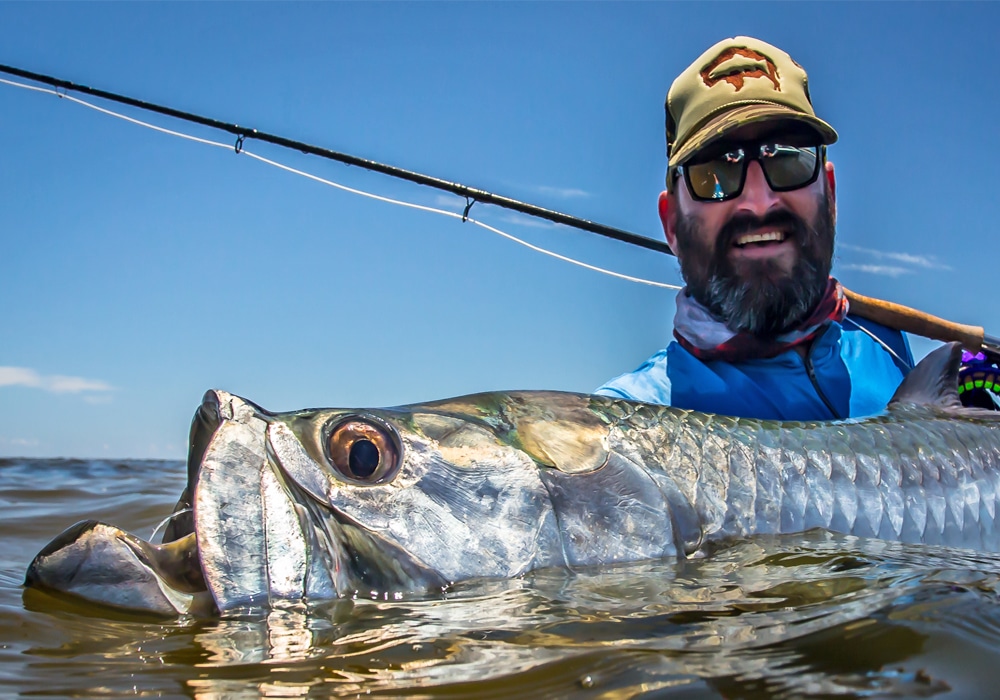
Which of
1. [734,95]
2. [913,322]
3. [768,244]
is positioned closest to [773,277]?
[768,244]

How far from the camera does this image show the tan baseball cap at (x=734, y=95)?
13.0ft

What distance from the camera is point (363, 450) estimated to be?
2.21 meters

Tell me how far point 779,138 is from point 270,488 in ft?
9.99

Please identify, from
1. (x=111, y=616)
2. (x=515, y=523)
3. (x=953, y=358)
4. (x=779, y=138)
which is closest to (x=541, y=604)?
(x=515, y=523)

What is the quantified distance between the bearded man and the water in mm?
1659

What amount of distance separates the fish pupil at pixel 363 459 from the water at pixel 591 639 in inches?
13.1

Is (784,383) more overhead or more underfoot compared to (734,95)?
more underfoot

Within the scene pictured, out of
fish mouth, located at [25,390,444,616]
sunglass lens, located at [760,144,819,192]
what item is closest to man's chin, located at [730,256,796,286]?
sunglass lens, located at [760,144,819,192]

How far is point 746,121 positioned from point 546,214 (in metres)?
2.68

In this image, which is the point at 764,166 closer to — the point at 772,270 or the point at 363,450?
the point at 772,270

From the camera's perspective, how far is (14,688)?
62.0 inches

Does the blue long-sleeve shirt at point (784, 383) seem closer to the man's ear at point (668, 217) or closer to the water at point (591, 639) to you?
the man's ear at point (668, 217)

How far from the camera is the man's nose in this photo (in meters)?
4.04

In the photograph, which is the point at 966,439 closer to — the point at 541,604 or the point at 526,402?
the point at 526,402
